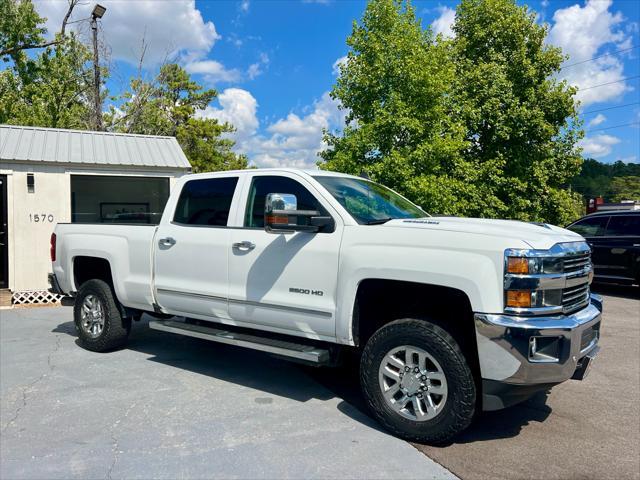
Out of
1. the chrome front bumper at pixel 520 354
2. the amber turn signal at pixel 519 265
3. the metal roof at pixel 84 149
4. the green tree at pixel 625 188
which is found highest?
the green tree at pixel 625 188

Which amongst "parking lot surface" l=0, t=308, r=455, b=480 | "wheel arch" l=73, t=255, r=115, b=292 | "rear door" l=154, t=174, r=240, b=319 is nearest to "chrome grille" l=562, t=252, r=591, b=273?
"parking lot surface" l=0, t=308, r=455, b=480

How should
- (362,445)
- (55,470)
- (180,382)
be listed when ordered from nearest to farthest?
(55,470) → (362,445) → (180,382)

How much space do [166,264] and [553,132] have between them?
19387mm

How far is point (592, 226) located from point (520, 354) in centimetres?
977

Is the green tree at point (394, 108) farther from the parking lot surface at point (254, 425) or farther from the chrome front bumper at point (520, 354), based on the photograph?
the chrome front bumper at point (520, 354)

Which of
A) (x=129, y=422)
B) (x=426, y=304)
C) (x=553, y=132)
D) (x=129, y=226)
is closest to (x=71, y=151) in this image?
(x=129, y=226)

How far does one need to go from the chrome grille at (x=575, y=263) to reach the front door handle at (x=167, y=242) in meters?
3.72

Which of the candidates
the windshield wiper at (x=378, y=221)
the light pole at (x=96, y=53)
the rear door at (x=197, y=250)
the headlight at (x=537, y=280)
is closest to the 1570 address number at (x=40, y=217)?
the rear door at (x=197, y=250)

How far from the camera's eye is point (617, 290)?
40.6 feet

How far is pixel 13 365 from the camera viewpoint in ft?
19.4

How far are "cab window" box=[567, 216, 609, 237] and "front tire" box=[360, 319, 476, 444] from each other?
9516mm

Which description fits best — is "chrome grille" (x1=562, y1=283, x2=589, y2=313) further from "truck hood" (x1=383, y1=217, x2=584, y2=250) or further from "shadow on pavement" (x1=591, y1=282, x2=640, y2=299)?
"shadow on pavement" (x1=591, y1=282, x2=640, y2=299)

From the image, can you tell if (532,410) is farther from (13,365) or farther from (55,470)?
(13,365)

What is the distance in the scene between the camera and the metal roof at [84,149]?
10.4 m
